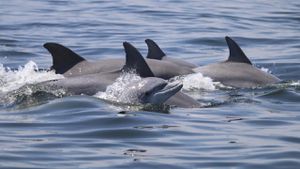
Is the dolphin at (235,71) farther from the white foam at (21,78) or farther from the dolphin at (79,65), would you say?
the white foam at (21,78)

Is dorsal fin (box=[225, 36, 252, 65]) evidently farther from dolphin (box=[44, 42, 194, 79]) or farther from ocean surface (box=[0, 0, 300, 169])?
dolphin (box=[44, 42, 194, 79])

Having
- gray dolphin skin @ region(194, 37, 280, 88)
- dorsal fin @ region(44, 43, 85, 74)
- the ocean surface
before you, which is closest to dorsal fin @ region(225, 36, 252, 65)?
gray dolphin skin @ region(194, 37, 280, 88)

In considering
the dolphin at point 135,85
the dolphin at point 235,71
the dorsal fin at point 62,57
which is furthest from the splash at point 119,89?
the dolphin at point 235,71

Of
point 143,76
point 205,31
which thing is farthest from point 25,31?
point 143,76

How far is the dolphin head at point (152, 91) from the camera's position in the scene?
11898 mm

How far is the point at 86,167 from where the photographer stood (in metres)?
8.84

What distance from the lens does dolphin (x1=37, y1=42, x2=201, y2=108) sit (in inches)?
472

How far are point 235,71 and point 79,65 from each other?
3058 mm

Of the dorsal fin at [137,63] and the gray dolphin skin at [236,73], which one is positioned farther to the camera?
the gray dolphin skin at [236,73]

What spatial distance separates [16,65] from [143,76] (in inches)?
237

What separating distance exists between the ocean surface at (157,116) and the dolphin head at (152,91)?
0.20 meters

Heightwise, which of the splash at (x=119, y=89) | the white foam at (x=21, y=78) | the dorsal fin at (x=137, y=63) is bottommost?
the white foam at (x=21, y=78)

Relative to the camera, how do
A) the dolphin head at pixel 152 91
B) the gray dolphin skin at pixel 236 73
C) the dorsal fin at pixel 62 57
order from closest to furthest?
the dolphin head at pixel 152 91 < the dorsal fin at pixel 62 57 < the gray dolphin skin at pixel 236 73

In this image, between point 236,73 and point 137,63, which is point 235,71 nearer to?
point 236,73
